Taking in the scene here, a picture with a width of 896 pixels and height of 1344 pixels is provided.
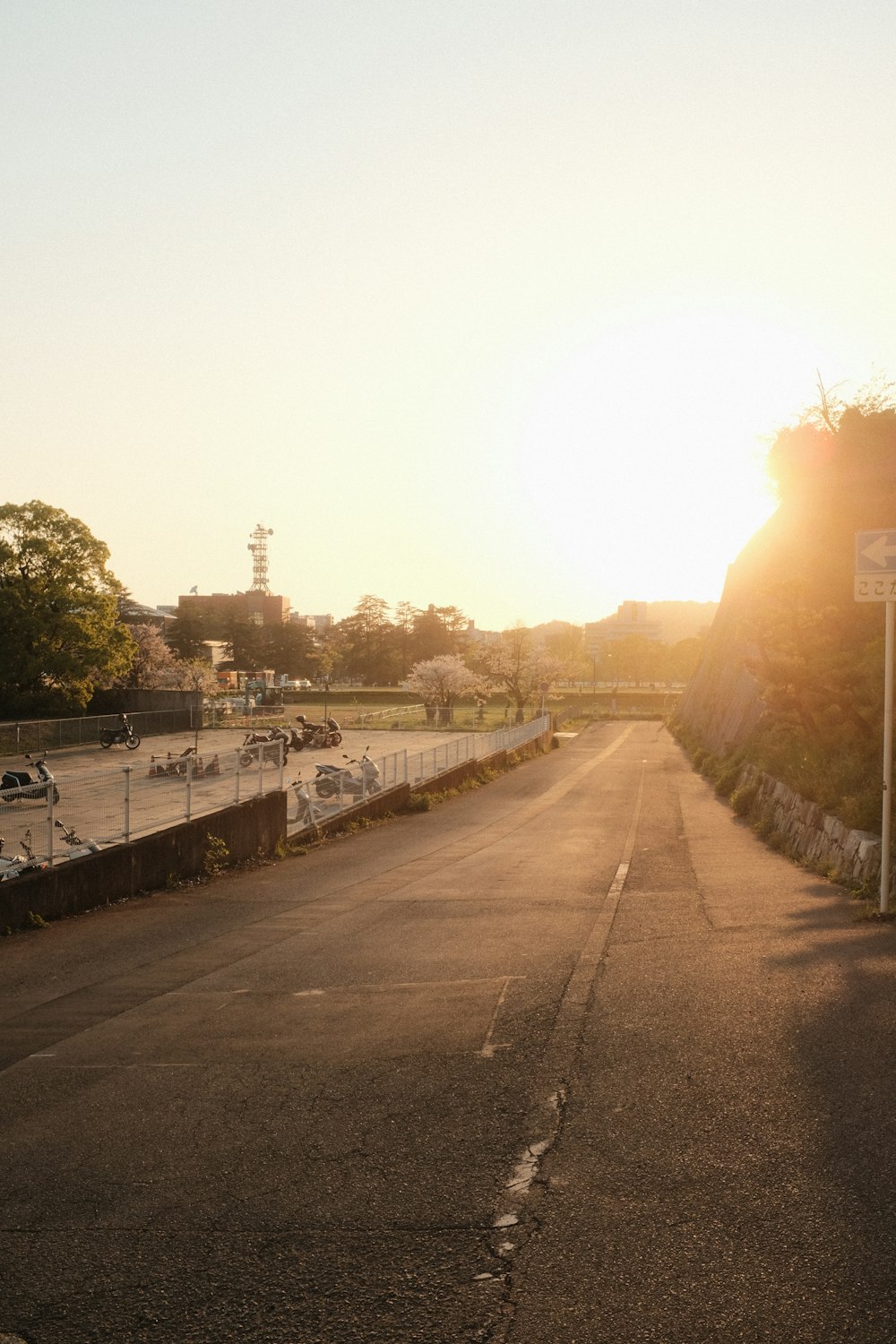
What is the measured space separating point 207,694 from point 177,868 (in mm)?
74997

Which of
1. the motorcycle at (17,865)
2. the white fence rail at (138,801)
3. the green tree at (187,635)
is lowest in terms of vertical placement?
the motorcycle at (17,865)

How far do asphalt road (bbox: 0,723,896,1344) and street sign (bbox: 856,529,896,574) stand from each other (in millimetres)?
3316

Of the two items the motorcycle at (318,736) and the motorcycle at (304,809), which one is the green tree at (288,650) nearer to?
the motorcycle at (318,736)

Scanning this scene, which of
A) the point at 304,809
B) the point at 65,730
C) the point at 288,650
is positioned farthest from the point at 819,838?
the point at 288,650

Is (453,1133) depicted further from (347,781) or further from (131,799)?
(347,781)

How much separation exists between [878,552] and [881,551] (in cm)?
A: 2

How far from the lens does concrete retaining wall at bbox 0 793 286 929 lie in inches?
436

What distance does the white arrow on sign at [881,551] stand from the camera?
33.9 feet

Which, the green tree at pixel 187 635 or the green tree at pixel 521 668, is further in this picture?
the green tree at pixel 187 635

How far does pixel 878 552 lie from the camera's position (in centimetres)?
1034

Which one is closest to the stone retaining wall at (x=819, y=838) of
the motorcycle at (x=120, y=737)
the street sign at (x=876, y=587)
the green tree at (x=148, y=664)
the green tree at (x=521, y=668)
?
the street sign at (x=876, y=587)

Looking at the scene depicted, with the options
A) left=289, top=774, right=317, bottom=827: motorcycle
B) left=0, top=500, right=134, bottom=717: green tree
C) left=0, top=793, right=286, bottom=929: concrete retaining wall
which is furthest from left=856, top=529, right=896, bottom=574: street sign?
left=0, top=500, right=134, bottom=717: green tree

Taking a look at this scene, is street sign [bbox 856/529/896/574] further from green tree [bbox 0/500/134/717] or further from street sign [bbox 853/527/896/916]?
green tree [bbox 0/500/134/717]

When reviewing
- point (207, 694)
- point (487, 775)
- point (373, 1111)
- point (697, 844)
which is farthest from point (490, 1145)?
point (207, 694)
